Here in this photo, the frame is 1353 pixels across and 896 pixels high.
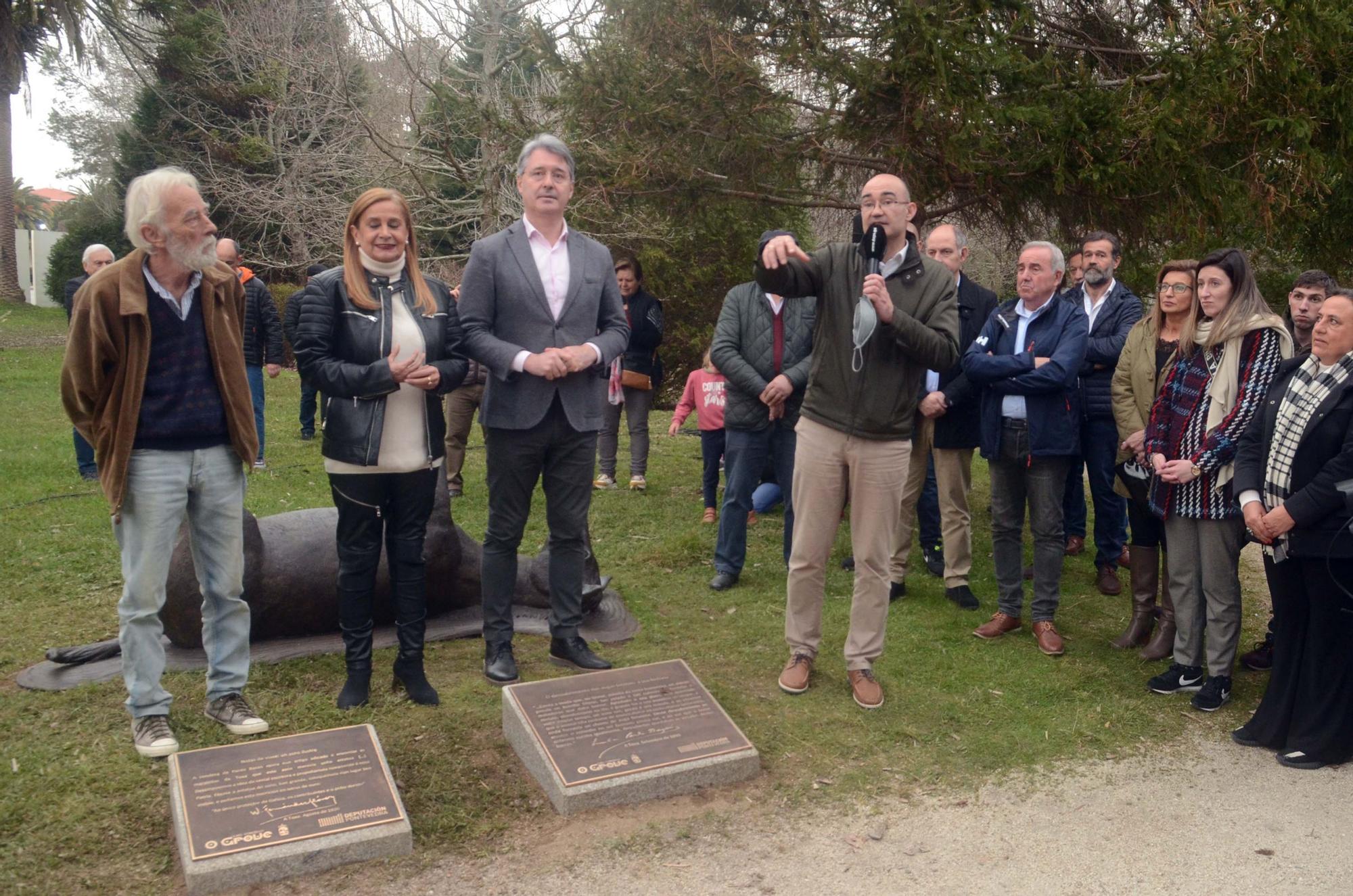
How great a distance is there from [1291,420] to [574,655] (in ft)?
10.6

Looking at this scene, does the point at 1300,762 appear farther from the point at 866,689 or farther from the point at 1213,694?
the point at 866,689

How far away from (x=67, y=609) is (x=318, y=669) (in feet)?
5.93

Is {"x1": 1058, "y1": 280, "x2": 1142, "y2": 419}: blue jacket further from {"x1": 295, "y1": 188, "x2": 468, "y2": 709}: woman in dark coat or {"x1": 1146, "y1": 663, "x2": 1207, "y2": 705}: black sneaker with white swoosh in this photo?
{"x1": 295, "y1": 188, "x2": 468, "y2": 709}: woman in dark coat

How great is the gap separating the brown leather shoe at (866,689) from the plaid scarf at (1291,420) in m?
1.75

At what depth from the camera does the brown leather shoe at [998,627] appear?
5.68m

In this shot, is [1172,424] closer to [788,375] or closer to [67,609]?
[788,375]

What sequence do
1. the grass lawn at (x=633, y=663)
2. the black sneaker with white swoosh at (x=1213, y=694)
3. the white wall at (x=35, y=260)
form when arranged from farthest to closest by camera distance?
the white wall at (x=35, y=260) < the black sneaker with white swoosh at (x=1213, y=694) < the grass lawn at (x=633, y=663)

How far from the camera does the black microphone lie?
14.2ft

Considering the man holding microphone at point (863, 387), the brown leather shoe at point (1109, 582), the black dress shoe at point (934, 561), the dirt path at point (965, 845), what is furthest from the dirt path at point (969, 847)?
the black dress shoe at point (934, 561)

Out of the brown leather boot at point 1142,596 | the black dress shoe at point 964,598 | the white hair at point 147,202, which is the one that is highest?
the white hair at point 147,202

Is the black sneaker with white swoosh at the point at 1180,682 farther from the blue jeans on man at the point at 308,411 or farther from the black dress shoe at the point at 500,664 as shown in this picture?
the blue jeans on man at the point at 308,411

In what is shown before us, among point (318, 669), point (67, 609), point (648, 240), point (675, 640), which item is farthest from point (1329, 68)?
point (648, 240)

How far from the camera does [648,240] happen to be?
48.7 feet

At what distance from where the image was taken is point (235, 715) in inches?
165
